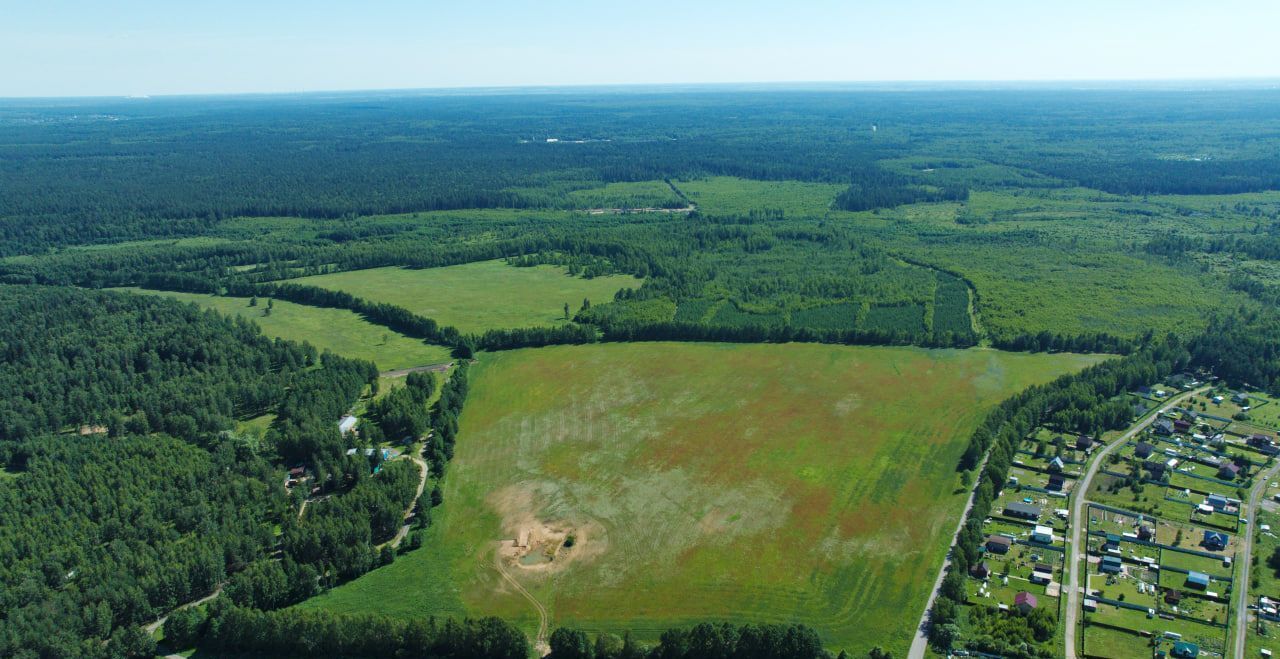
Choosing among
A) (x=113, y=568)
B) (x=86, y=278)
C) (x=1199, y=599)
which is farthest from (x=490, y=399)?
(x=86, y=278)

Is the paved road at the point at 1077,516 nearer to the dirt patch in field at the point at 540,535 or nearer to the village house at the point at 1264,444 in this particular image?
the village house at the point at 1264,444

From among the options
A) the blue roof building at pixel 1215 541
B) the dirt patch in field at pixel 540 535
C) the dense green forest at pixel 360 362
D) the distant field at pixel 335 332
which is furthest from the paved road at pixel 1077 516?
the distant field at pixel 335 332

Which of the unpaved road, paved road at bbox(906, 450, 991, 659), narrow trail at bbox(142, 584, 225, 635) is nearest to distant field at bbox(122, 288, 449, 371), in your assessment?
the unpaved road

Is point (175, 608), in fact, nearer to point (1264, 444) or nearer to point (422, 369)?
point (422, 369)

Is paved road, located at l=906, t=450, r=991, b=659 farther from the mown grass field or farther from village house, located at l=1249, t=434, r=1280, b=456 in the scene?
village house, located at l=1249, t=434, r=1280, b=456

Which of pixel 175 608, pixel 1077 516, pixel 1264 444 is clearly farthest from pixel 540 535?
pixel 1264 444
